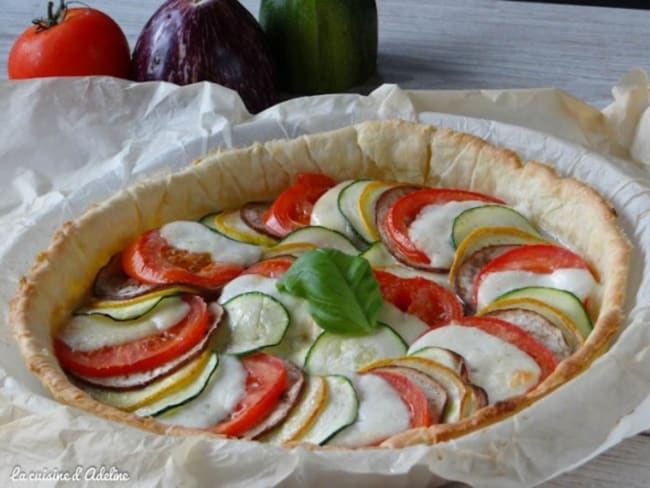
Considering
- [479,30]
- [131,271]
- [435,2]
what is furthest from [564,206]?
[435,2]

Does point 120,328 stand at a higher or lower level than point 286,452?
lower

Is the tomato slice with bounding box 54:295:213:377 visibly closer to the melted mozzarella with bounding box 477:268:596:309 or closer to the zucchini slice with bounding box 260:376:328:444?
the zucchini slice with bounding box 260:376:328:444

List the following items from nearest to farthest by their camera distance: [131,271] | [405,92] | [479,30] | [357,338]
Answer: [357,338], [131,271], [405,92], [479,30]

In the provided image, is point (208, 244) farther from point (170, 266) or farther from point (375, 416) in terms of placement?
point (375, 416)

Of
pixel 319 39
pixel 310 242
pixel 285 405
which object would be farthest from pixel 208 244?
pixel 319 39

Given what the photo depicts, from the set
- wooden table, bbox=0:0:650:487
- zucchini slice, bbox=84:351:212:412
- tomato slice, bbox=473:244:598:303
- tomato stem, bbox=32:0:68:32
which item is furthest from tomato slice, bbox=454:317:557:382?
tomato stem, bbox=32:0:68:32

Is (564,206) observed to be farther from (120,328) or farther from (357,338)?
(120,328)

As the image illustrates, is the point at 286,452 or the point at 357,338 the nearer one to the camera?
the point at 286,452
